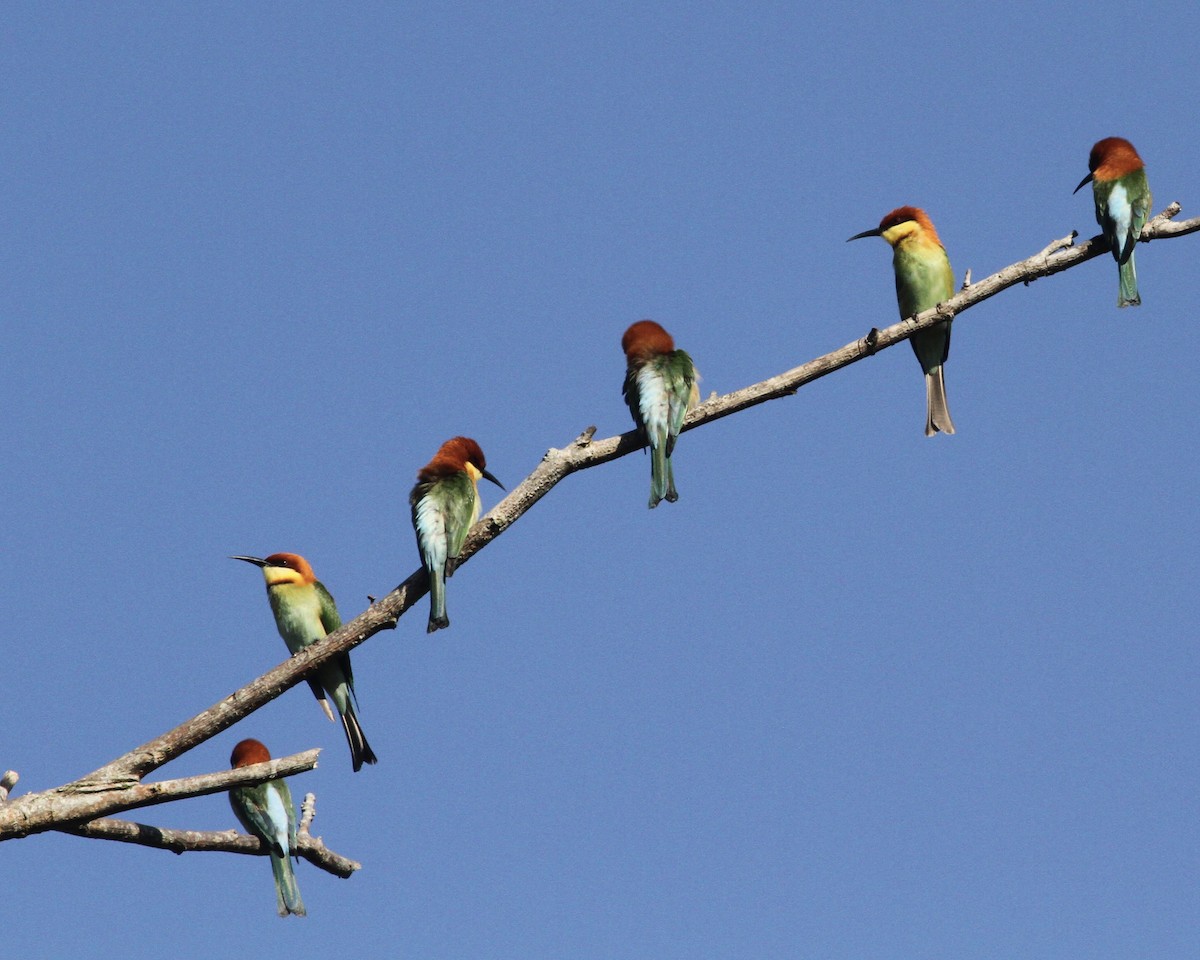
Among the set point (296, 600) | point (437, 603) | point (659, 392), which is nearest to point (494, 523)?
point (437, 603)

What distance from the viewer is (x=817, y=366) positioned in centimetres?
462

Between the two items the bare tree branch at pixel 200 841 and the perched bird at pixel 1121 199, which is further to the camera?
the perched bird at pixel 1121 199

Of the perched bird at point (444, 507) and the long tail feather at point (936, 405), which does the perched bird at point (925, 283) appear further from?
the perched bird at point (444, 507)

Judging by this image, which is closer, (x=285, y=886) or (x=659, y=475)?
(x=659, y=475)

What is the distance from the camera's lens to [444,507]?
4895 mm

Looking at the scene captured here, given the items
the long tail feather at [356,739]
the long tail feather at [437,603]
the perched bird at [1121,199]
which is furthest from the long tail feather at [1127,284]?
the long tail feather at [356,739]

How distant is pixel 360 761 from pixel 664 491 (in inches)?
68.2

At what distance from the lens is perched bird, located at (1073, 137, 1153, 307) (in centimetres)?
553

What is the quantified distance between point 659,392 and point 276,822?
2361 mm

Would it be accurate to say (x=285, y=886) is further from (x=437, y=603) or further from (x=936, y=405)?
(x=936, y=405)

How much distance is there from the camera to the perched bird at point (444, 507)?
4.56 m

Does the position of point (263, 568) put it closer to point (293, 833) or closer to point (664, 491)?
point (293, 833)

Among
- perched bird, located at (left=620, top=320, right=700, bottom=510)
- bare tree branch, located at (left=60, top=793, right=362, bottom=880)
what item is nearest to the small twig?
bare tree branch, located at (left=60, top=793, right=362, bottom=880)

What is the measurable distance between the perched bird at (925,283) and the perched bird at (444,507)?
2.00 metres
